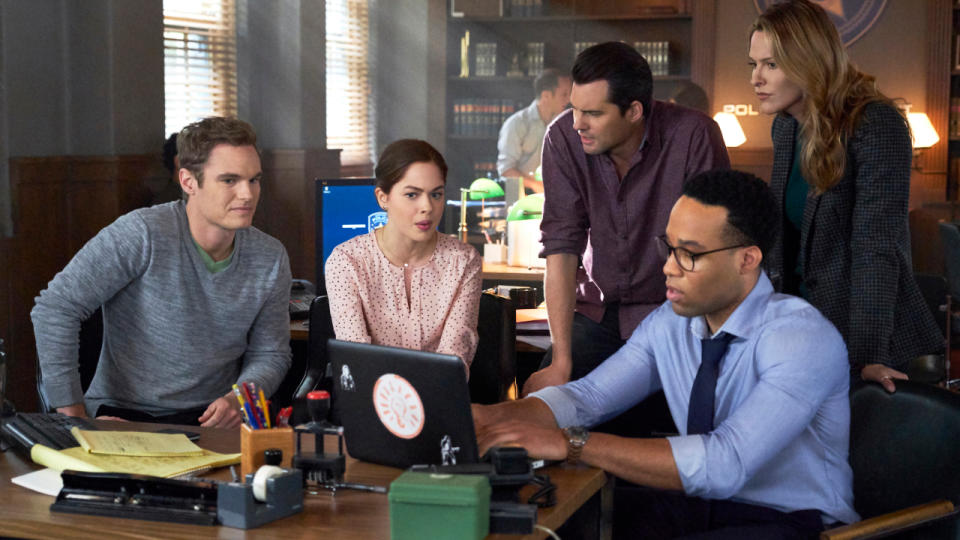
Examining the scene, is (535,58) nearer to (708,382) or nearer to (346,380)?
(708,382)

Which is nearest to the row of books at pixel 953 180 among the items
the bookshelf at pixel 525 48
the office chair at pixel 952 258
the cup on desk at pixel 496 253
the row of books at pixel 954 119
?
the row of books at pixel 954 119

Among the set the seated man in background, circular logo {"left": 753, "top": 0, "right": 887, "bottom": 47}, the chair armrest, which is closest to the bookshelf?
circular logo {"left": 753, "top": 0, "right": 887, "bottom": 47}

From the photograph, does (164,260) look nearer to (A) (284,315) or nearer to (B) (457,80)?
(A) (284,315)

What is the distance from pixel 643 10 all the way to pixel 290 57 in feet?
8.81

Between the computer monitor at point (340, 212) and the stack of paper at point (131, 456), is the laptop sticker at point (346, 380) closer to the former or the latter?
the stack of paper at point (131, 456)

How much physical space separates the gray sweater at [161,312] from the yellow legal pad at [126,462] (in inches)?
26.7

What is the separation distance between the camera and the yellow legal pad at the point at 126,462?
1931 millimetres

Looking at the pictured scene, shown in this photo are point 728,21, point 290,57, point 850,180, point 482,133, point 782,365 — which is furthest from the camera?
point 482,133

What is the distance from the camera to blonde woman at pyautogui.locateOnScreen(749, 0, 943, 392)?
8.38 feet

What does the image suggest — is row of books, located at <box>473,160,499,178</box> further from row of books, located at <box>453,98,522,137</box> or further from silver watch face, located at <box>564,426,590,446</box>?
silver watch face, located at <box>564,426,590,446</box>

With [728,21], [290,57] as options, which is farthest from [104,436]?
[728,21]

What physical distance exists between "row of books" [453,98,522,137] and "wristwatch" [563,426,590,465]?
6927 mm

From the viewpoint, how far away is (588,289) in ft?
10.1

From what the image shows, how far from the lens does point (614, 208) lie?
2.97 m
